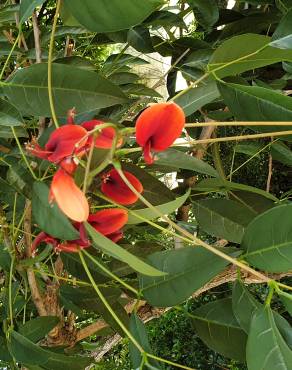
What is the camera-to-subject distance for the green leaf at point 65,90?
451mm

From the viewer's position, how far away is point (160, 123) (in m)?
0.32

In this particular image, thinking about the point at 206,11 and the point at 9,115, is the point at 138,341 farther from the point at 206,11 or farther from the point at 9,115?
the point at 206,11

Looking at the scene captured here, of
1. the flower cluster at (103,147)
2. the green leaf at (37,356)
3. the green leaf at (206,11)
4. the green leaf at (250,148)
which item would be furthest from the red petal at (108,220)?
the green leaf at (250,148)

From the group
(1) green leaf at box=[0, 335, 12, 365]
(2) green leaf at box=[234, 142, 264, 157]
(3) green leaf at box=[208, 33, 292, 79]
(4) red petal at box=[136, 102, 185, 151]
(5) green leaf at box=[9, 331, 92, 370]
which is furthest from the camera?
(2) green leaf at box=[234, 142, 264, 157]

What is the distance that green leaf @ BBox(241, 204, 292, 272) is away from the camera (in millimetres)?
380

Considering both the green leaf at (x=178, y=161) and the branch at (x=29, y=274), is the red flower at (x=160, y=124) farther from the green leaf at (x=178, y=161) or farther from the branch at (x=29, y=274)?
the branch at (x=29, y=274)

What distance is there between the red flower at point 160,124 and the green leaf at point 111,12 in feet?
0.19

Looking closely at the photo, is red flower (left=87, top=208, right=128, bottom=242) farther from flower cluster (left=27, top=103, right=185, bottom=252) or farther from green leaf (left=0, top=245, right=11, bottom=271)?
green leaf (left=0, top=245, right=11, bottom=271)

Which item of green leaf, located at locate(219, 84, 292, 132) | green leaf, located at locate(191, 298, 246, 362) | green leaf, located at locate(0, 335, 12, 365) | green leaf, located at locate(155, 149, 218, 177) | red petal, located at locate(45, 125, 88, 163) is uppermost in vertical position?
red petal, located at locate(45, 125, 88, 163)

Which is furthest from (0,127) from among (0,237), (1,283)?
(1,283)

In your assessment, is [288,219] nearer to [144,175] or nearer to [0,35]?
[144,175]

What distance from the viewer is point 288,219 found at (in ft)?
1.24

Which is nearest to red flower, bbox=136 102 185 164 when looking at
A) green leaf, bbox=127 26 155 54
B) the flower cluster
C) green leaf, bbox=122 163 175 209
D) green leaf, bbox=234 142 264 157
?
the flower cluster

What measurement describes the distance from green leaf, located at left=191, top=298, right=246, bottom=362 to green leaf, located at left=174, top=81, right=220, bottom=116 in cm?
18
